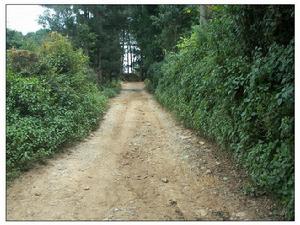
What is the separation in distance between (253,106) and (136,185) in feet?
8.02

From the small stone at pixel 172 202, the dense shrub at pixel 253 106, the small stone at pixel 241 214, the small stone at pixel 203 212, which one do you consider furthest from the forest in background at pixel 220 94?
the small stone at pixel 172 202

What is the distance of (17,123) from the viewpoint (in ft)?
25.5

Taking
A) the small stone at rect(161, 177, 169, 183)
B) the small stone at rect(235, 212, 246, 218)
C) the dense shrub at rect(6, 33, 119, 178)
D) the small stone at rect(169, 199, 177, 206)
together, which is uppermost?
the dense shrub at rect(6, 33, 119, 178)

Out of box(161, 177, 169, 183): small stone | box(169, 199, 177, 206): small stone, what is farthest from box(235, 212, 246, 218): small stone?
box(161, 177, 169, 183): small stone

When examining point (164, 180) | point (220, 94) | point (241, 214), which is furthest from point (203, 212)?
point (220, 94)

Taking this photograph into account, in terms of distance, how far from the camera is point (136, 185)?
20.2 feet

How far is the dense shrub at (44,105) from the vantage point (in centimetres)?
717

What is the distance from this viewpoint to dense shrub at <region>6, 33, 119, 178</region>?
23.5 feet

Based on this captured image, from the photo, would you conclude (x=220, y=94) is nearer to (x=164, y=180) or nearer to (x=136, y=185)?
(x=164, y=180)

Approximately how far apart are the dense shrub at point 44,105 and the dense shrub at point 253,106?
140 inches

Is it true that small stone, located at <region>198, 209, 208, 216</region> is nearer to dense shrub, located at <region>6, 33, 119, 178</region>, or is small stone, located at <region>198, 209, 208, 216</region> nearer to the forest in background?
the forest in background

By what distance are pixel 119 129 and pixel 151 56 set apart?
15049mm

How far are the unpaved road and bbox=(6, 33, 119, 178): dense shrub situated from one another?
391 mm

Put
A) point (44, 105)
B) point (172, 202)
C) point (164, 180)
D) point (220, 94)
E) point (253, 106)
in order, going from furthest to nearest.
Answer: point (44, 105)
point (220, 94)
point (164, 180)
point (253, 106)
point (172, 202)
